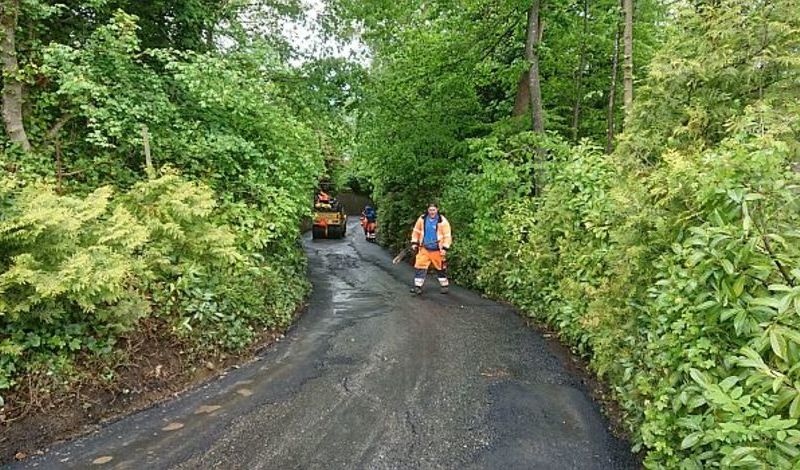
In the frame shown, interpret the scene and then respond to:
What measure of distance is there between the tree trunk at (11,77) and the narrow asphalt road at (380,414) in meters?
4.30

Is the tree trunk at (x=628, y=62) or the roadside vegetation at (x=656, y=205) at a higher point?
the tree trunk at (x=628, y=62)

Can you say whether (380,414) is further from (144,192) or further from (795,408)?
(144,192)

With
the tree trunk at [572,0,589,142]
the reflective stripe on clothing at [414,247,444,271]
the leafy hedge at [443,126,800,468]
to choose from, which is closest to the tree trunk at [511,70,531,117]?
the tree trunk at [572,0,589,142]

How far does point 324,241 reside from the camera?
20203 mm

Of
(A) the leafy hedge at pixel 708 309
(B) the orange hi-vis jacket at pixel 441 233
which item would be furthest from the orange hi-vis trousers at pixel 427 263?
(A) the leafy hedge at pixel 708 309

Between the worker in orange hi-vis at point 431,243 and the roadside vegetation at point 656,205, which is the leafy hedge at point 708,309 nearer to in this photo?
the roadside vegetation at point 656,205

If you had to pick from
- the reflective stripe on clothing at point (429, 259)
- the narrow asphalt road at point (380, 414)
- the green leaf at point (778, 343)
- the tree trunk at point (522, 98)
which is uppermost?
the tree trunk at point (522, 98)

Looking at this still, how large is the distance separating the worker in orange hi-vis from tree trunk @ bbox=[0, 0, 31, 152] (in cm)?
609

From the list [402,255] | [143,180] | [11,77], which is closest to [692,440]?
[143,180]

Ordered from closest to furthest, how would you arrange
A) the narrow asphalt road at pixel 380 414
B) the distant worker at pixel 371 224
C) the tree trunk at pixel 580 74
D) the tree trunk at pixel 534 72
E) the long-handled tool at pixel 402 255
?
the narrow asphalt road at pixel 380 414, the tree trunk at pixel 534 72, the tree trunk at pixel 580 74, the long-handled tool at pixel 402 255, the distant worker at pixel 371 224

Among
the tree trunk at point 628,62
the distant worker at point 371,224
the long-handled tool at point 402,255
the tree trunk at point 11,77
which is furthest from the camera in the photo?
the distant worker at point 371,224

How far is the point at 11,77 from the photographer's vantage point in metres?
5.71

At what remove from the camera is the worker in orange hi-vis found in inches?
345

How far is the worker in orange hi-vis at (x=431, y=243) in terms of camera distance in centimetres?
877
